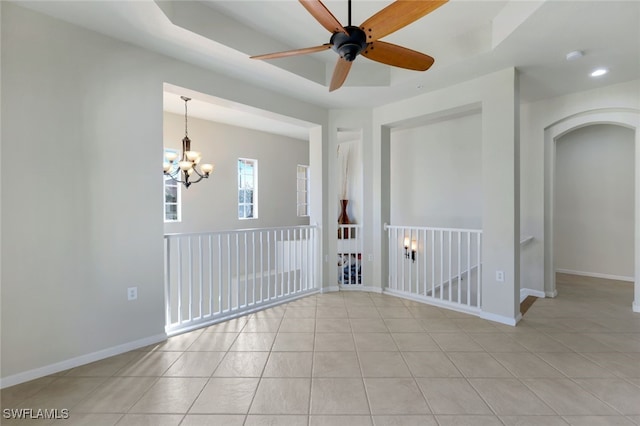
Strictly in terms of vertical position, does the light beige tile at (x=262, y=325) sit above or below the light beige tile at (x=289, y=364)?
below

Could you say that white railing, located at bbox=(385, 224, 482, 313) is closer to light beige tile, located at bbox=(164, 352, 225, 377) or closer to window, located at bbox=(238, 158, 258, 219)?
light beige tile, located at bbox=(164, 352, 225, 377)

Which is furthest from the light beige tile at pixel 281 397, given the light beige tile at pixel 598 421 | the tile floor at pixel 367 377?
the light beige tile at pixel 598 421

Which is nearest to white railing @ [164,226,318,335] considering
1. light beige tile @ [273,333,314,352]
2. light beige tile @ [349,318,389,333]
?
light beige tile @ [273,333,314,352]

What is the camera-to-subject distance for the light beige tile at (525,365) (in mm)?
2082

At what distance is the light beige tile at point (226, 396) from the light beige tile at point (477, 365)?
1.55 meters

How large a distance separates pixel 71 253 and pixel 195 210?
2996mm

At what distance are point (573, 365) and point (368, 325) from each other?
166 cm

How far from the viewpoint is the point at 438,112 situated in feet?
11.9

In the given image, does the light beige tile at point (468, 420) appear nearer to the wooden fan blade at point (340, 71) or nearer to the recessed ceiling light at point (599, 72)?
the wooden fan blade at point (340, 71)

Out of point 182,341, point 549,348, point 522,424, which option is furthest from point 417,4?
point 182,341

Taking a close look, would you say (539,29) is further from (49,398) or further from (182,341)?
(49,398)

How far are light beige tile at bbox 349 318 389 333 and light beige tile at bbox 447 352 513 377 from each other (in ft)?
2.31

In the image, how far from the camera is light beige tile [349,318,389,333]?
9.48ft

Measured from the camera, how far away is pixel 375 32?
173cm
